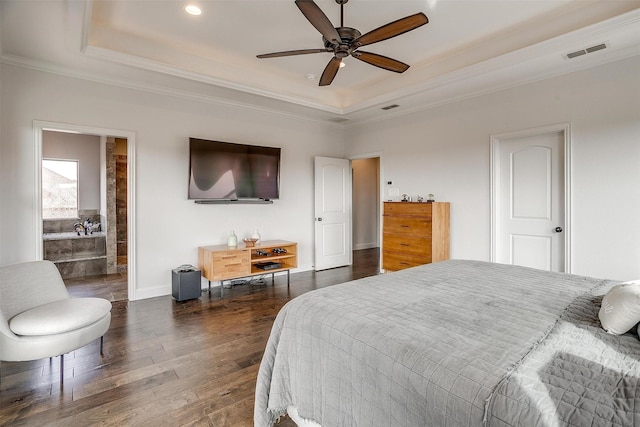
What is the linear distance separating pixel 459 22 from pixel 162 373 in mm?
4029

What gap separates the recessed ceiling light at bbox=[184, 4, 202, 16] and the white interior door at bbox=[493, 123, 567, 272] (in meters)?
3.65

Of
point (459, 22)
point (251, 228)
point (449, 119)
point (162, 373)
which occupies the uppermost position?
point (459, 22)

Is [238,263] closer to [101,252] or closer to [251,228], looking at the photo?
[251,228]

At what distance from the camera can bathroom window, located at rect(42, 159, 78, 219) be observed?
625 cm

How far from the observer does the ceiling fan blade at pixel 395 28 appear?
7.82 ft

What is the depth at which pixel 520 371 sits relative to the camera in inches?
37.8

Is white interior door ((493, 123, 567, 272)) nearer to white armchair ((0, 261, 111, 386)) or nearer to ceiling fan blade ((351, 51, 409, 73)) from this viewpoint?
ceiling fan blade ((351, 51, 409, 73))

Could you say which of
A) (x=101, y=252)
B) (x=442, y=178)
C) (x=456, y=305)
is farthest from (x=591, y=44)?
(x=101, y=252)

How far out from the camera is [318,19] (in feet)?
7.72

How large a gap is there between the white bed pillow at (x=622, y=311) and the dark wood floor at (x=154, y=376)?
5.13 ft

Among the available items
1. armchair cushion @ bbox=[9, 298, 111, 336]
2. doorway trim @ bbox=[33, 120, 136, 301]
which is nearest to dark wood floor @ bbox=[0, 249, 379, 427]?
armchair cushion @ bbox=[9, 298, 111, 336]

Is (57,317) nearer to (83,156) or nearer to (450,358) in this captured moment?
(450,358)

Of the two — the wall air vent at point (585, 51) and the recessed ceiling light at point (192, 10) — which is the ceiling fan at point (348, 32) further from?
the wall air vent at point (585, 51)

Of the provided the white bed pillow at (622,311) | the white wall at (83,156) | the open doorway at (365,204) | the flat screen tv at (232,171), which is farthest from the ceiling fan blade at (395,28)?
the white wall at (83,156)
